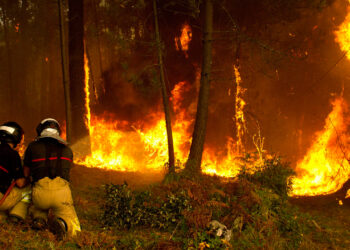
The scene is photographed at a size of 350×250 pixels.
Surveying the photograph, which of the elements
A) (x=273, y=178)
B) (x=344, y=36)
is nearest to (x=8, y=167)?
(x=273, y=178)

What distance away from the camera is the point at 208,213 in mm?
4887

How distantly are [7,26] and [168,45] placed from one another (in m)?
18.8

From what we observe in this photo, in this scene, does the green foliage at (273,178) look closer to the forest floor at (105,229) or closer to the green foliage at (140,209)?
the forest floor at (105,229)

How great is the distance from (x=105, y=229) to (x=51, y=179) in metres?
1.45

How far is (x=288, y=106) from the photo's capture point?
42.6 ft

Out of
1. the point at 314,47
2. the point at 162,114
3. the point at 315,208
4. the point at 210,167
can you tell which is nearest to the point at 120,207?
the point at 315,208

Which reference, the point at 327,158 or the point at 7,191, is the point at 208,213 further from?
the point at 327,158

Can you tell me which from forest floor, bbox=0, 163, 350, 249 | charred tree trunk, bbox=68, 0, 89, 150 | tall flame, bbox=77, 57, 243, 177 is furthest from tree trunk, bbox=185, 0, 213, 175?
charred tree trunk, bbox=68, 0, 89, 150

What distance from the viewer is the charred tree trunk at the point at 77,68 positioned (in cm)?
1340

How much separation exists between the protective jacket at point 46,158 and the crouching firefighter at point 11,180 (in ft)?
0.88

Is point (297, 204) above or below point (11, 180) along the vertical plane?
below

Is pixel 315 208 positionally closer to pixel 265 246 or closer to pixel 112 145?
pixel 265 246

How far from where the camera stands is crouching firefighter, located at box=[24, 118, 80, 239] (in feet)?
15.1

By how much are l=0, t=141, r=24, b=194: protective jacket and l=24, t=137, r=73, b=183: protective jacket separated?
0.71 feet
